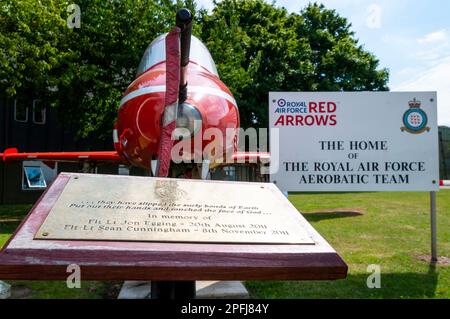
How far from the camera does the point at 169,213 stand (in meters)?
2.19

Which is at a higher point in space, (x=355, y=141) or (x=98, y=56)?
(x=98, y=56)

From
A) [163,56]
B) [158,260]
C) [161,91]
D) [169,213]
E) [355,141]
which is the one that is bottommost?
[158,260]

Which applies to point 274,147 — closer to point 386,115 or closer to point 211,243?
point 386,115

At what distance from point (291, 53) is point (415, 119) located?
669 inches

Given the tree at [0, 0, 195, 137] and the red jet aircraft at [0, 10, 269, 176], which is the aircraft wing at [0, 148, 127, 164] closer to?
the tree at [0, 0, 195, 137]

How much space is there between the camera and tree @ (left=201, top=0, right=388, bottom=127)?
20.7 meters

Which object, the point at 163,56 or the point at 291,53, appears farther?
the point at 291,53

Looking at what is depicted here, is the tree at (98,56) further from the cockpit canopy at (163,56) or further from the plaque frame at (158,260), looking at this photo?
the plaque frame at (158,260)

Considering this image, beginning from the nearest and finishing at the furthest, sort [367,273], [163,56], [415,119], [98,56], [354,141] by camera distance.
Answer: [367,273]
[354,141]
[415,119]
[163,56]
[98,56]

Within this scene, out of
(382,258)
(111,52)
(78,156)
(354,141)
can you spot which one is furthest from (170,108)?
(111,52)

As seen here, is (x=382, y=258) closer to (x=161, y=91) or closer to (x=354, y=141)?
(x=354, y=141)

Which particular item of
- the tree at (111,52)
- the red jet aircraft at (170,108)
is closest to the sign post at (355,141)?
the red jet aircraft at (170,108)

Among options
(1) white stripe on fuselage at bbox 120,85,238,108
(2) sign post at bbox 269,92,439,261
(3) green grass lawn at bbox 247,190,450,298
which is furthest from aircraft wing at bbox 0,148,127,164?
(3) green grass lawn at bbox 247,190,450,298

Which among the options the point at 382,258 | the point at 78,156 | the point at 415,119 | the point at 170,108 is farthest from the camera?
the point at 78,156
